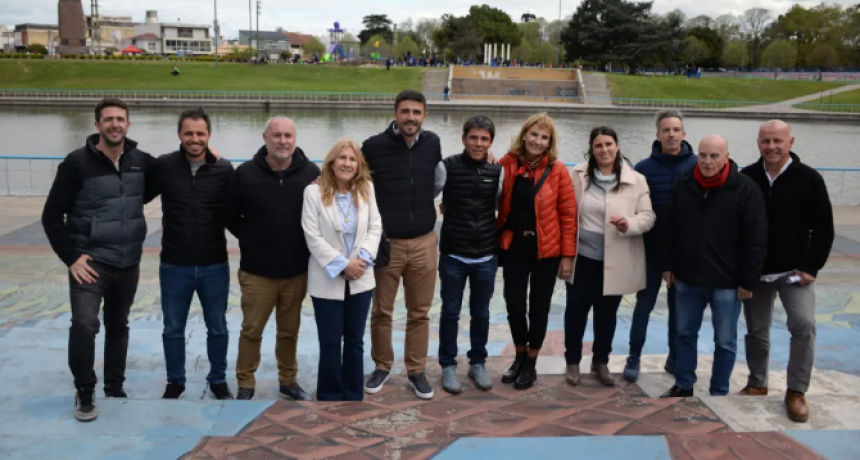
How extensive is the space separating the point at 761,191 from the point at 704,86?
2264 inches

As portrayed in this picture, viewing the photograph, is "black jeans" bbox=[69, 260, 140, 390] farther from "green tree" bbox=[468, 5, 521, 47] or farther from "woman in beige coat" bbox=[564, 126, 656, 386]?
"green tree" bbox=[468, 5, 521, 47]

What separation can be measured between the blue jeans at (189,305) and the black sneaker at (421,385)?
1190 millimetres

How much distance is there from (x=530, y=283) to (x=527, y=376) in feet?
1.98

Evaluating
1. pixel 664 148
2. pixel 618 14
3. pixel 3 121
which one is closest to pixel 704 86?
pixel 618 14

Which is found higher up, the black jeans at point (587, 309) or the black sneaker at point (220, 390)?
the black jeans at point (587, 309)

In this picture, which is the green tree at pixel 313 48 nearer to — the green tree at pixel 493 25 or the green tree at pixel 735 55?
the green tree at pixel 493 25

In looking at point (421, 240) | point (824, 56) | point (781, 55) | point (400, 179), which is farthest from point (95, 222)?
point (781, 55)

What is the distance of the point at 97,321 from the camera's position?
394 centimetres

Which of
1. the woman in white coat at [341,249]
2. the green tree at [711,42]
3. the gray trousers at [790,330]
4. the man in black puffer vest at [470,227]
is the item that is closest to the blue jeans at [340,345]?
the woman in white coat at [341,249]

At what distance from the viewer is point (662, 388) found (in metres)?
4.60

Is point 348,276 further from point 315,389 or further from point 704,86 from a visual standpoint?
point 704,86

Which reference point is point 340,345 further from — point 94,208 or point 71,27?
point 71,27

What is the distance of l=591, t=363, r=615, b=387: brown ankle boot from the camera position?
180 inches

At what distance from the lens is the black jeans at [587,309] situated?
4461 mm
